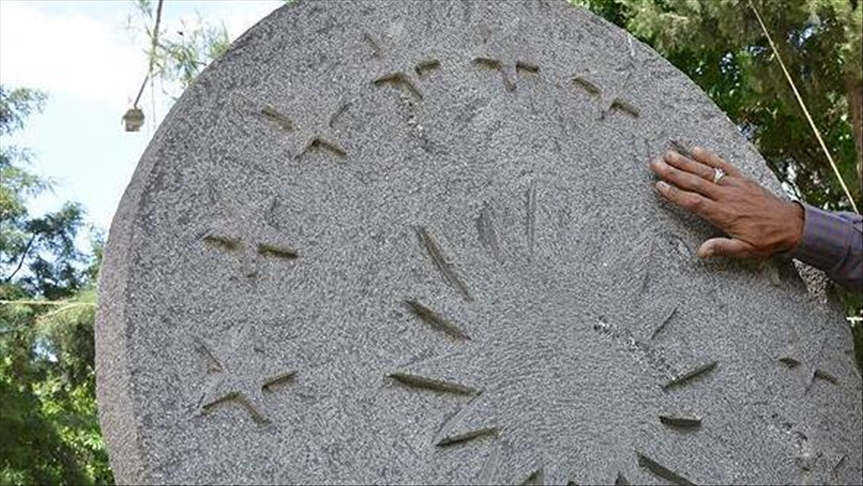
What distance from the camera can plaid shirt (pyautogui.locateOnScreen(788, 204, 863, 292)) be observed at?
101 inches

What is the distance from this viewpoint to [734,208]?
8.38 ft

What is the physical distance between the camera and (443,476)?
2.14 meters

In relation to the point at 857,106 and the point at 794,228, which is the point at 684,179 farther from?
the point at 857,106

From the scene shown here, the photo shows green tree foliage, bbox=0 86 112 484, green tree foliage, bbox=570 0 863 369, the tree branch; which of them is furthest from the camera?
the tree branch

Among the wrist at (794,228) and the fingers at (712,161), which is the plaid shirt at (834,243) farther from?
the fingers at (712,161)

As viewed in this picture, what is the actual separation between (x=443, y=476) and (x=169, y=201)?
599 mm

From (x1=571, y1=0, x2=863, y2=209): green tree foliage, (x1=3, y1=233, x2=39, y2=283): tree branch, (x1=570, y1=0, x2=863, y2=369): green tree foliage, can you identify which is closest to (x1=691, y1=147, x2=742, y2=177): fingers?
(x1=570, y1=0, x2=863, y2=369): green tree foliage

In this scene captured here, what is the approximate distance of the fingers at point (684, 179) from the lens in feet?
8.42

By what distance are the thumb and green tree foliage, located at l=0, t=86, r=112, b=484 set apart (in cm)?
476

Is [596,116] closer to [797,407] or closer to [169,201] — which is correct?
[797,407]

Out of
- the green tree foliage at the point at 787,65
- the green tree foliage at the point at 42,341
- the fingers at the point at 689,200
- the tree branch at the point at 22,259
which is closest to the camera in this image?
the fingers at the point at 689,200

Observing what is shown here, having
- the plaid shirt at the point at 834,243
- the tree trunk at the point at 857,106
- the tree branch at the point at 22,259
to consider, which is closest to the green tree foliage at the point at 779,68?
the tree trunk at the point at 857,106

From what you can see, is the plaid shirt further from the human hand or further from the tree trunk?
the tree trunk

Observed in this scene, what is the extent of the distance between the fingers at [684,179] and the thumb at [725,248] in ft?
0.28
